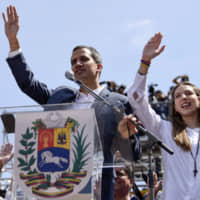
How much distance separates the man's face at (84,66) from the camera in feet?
9.03

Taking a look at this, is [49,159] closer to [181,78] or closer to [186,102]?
[186,102]

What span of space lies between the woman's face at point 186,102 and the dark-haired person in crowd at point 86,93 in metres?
0.37

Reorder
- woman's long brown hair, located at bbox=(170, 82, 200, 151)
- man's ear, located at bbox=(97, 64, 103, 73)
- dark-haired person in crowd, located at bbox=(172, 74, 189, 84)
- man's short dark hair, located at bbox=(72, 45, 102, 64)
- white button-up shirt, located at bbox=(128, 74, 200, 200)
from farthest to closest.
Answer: dark-haired person in crowd, located at bbox=(172, 74, 189, 84), man's ear, located at bbox=(97, 64, 103, 73), man's short dark hair, located at bbox=(72, 45, 102, 64), woman's long brown hair, located at bbox=(170, 82, 200, 151), white button-up shirt, located at bbox=(128, 74, 200, 200)

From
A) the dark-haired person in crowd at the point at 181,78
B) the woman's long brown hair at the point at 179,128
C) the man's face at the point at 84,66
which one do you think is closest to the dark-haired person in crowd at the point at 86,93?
the man's face at the point at 84,66

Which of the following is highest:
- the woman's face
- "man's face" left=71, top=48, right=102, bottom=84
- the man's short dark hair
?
the man's short dark hair

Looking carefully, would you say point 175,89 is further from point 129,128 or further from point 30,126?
point 30,126

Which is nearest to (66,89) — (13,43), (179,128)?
(13,43)

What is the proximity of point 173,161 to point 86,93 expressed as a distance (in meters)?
0.75

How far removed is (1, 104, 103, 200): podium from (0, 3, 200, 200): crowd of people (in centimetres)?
8

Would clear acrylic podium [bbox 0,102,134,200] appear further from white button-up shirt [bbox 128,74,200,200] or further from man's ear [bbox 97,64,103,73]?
man's ear [bbox 97,64,103,73]

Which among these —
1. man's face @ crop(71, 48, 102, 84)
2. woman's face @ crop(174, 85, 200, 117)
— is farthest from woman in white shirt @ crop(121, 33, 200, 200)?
man's face @ crop(71, 48, 102, 84)

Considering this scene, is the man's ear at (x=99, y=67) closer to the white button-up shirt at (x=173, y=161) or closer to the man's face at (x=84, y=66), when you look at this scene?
the man's face at (x=84, y=66)

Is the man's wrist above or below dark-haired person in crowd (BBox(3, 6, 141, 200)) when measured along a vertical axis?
above

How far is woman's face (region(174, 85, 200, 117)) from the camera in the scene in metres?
2.50
